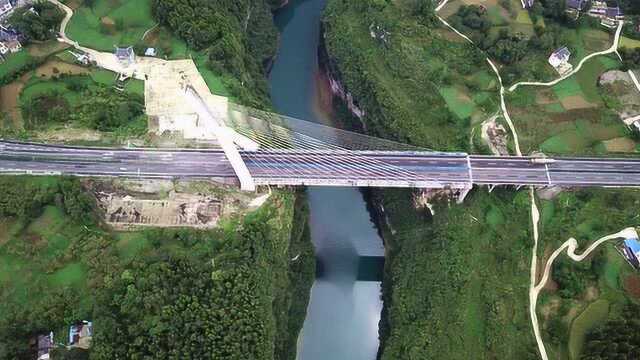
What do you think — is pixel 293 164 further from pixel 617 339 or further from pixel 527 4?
pixel 527 4

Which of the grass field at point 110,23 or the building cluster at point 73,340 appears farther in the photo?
the grass field at point 110,23

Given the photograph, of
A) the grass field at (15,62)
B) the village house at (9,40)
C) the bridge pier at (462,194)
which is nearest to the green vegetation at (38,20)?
the village house at (9,40)

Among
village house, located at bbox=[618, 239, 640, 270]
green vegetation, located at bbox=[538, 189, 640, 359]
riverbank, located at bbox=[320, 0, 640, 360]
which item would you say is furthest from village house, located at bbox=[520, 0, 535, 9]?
village house, located at bbox=[618, 239, 640, 270]

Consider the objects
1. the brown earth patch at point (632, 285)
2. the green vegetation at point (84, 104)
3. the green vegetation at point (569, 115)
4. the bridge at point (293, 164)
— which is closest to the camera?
the brown earth patch at point (632, 285)

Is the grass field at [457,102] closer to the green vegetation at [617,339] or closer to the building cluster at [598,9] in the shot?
the building cluster at [598,9]

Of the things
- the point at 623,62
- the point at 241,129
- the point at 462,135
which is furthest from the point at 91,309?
the point at 623,62

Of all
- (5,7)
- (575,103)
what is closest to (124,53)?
(5,7)
